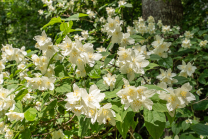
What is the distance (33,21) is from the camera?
6.42m

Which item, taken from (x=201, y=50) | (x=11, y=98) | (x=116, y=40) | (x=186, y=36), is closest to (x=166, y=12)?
(x=186, y=36)

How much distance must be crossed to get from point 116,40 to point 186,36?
149 centimetres

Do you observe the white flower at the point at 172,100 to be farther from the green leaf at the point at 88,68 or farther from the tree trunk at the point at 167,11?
the tree trunk at the point at 167,11

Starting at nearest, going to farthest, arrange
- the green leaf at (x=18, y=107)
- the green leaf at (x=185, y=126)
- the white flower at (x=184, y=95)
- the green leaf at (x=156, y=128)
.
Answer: the green leaf at (x=156, y=128) → the white flower at (x=184, y=95) → the green leaf at (x=18, y=107) → the green leaf at (x=185, y=126)

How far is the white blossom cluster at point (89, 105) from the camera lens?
881mm

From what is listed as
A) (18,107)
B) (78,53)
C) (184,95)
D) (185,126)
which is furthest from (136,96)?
(185,126)

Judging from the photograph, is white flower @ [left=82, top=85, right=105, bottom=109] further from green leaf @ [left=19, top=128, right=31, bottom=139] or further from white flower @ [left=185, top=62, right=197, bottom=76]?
white flower @ [left=185, top=62, right=197, bottom=76]

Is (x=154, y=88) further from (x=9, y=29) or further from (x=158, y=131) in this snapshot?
(x=9, y=29)

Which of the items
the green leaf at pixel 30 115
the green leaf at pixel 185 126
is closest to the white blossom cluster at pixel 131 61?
the green leaf at pixel 30 115

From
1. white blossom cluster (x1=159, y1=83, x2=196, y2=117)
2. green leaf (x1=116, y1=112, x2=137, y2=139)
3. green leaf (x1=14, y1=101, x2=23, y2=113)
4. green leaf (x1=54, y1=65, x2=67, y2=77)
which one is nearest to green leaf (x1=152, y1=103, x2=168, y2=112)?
white blossom cluster (x1=159, y1=83, x2=196, y2=117)

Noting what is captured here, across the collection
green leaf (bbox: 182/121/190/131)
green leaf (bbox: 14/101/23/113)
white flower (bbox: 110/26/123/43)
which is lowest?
green leaf (bbox: 182/121/190/131)

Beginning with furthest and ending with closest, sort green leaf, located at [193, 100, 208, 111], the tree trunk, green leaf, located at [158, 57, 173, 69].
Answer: the tree trunk → green leaf, located at [193, 100, 208, 111] → green leaf, located at [158, 57, 173, 69]

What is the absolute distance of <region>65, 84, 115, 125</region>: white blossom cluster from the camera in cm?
88

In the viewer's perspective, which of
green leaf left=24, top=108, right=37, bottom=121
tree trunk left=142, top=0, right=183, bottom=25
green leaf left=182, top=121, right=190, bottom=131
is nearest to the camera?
green leaf left=24, top=108, right=37, bottom=121
